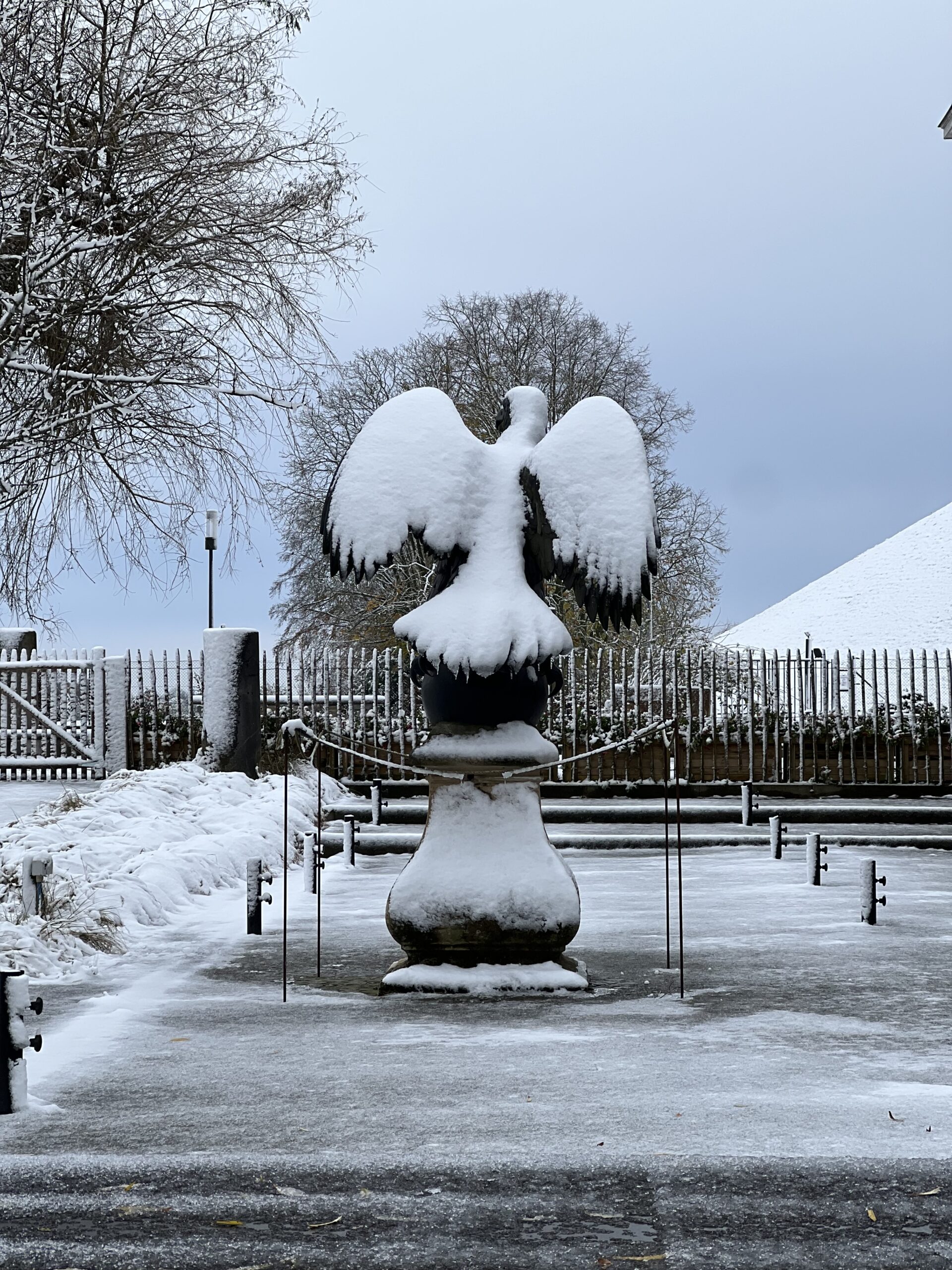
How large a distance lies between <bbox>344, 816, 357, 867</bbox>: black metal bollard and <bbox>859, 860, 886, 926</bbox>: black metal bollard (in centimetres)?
505

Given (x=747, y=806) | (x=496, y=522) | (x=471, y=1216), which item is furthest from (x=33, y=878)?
(x=747, y=806)

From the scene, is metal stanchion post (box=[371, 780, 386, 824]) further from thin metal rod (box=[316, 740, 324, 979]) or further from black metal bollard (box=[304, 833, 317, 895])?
thin metal rod (box=[316, 740, 324, 979])

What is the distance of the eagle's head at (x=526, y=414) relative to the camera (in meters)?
8.08

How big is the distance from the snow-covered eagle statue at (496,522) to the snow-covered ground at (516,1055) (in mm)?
1825

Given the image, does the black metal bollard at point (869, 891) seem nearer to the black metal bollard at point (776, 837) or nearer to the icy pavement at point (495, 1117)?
the icy pavement at point (495, 1117)

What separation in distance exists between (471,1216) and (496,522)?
4.31 meters

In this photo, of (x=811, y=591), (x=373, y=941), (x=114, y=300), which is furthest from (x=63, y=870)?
(x=811, y=591)

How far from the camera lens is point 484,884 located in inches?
284

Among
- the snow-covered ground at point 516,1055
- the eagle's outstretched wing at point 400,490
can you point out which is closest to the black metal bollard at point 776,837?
the snow-covered ground at point 516,1055

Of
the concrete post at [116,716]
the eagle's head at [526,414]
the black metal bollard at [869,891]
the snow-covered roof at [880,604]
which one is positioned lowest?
the black metal bollard at [869,891]

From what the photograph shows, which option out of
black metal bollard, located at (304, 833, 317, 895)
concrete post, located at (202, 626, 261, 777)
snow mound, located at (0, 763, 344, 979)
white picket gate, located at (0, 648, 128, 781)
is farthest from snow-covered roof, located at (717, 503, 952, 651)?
black metal bollard, located at (304, 833, 317, 895)

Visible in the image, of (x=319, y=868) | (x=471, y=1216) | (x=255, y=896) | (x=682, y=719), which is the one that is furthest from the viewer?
(x=682, y=719)

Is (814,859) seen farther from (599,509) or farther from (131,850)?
(131,850)

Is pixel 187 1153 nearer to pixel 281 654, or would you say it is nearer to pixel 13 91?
pixel 13 91
